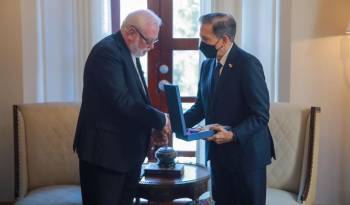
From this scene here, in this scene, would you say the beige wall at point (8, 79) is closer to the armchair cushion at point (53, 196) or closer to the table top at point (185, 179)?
the armchair cushion at point (53, 196)

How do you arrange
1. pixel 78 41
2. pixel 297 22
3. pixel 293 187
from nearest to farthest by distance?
pixel 293 187, pixel 297 22, pixel 78 41

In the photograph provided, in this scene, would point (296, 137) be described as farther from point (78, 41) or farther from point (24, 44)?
point (24, 44)

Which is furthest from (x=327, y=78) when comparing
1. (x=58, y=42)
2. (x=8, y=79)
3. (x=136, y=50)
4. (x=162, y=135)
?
(x=8, y=79)

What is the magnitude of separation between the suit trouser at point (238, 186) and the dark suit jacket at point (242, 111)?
0.04m

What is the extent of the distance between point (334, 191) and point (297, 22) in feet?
4.28

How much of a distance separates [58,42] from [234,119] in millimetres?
1945

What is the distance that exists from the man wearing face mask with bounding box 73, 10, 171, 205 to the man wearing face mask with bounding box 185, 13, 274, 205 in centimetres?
27

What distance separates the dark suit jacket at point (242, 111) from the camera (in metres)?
2.04

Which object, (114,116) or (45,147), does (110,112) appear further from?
(45,147)

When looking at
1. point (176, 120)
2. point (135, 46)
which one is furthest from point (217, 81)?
point (135, 46)

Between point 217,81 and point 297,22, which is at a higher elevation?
point 297,22

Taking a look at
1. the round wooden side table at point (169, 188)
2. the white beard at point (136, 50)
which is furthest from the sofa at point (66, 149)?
the white beard at point (136, 50)

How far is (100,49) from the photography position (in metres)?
2.05

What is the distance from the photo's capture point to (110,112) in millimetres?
2049
